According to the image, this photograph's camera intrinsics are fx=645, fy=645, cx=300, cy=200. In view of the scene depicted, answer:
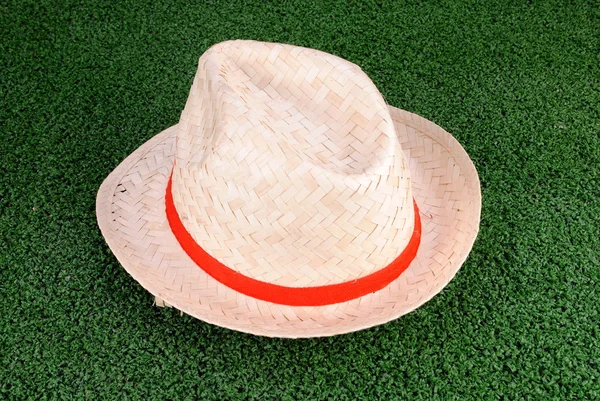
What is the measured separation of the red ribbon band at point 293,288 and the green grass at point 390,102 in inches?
7.5

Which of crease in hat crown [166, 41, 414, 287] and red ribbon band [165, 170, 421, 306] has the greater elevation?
crease in hat crown [166, 41, 414, 287]

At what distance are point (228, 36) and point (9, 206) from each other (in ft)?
3.43

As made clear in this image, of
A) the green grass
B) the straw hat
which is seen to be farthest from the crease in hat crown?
the green grass

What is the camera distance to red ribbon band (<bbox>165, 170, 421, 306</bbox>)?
4.84 ft

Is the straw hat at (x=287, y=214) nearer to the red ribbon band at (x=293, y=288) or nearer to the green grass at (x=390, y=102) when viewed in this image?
the red ribbon band at (x=293, y=288)

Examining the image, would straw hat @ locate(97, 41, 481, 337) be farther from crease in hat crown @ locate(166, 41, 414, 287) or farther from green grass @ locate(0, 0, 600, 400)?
green grass @ locate(0, 0, 600, 400)

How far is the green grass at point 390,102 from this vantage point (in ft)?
5.20

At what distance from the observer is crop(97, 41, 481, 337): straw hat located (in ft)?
4.59

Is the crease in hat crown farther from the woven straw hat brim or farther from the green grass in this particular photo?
the green grass

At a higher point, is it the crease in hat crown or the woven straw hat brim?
the crease in hat crown

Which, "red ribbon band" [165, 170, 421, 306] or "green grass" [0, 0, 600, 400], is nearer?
"red ribbon band" [165, 170, 421, 306]

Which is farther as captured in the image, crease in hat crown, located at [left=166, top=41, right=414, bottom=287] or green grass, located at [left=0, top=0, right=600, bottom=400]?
green grass, located at [left=0, top=0, right=600, bottom=400]

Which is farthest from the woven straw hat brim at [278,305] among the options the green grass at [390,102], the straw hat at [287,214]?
the green grass at [390,102]

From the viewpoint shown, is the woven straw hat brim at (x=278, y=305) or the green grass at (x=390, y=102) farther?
the green grass at (x=390, y=102)
